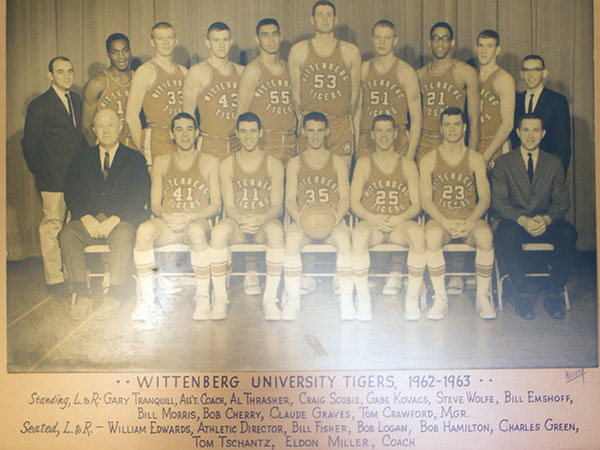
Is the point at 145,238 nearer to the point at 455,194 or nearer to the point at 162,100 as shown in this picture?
the point at 162,100

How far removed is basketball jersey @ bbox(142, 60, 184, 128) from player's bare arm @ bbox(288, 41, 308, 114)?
0.53 m

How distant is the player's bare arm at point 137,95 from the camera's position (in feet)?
8.73

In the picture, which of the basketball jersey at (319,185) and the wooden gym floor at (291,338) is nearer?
the wooden gym floor at (291,338)

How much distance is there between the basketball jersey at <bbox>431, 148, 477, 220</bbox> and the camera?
266 cm

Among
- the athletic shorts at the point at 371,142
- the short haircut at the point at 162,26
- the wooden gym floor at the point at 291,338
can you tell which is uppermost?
the short haircut at the point at 162,26

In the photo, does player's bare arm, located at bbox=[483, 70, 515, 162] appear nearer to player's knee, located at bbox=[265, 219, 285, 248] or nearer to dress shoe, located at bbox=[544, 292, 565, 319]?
dress shoe, located at bbox=[544, 292, 565, 319]

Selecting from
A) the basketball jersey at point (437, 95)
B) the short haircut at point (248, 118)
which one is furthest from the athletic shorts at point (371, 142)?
the short haircut at point (248, 118)

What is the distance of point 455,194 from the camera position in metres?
2.66

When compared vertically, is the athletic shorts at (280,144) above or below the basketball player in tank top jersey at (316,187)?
above

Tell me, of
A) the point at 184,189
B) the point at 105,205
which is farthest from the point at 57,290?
the point at 184,189

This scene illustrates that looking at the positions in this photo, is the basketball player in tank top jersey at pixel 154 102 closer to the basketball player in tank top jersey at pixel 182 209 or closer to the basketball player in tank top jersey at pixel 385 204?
the basketball player in tank top jersey at pixel 182 209

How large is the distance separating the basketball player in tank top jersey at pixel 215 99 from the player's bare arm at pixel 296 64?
242 mm

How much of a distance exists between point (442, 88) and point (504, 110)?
0.31 m

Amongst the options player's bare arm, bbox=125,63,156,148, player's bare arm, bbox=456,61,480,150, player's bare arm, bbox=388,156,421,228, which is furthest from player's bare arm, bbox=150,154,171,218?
player's bare arm, bbox=456,61,480,150
